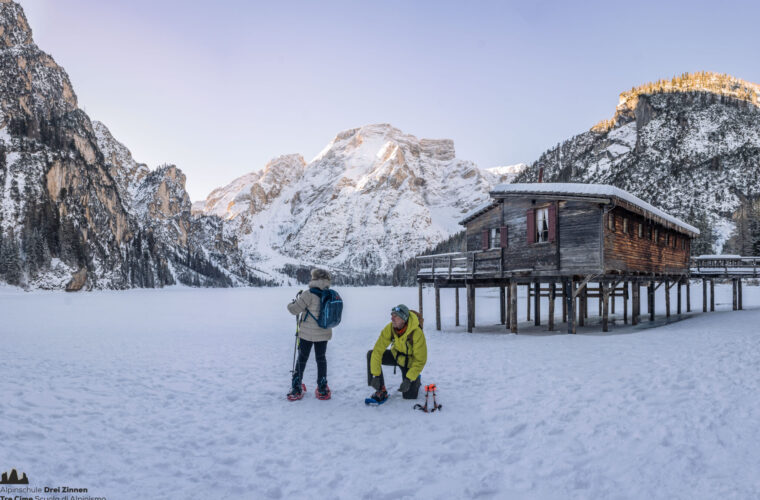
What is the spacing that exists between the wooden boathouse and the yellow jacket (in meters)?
13.8

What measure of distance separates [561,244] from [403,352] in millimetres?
14520

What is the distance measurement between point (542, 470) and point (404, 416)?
2714 mm

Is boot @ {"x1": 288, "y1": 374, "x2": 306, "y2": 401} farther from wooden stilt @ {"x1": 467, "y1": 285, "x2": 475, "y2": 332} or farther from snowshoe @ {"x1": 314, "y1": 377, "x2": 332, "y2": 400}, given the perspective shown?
wooden stilt @ {"x1": 467, "y1": 285, "x2": 475, "y2": 332}

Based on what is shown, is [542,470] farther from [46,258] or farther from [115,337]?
[46,258]

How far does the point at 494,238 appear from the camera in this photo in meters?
23.9

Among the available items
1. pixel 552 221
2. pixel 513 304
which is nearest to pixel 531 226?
pixel 552 221

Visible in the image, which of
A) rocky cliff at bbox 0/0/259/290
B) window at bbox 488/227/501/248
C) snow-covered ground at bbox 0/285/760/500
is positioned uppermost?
rocky cliff at bbox 0/0/259/290

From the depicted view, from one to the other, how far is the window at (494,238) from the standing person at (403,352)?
16.3m

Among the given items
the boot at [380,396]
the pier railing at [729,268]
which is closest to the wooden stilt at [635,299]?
the pier railing at [729,268]

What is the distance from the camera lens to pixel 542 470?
5461 millimetres

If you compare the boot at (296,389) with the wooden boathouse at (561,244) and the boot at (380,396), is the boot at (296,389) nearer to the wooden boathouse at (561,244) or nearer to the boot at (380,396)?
the boot at (380,396)

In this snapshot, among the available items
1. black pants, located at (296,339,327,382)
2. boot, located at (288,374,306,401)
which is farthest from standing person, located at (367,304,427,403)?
boot, located at (288,374,306,401)

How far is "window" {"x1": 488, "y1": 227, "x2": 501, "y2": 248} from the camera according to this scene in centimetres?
2361

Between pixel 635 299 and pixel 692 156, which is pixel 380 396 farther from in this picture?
pixel 692 156
